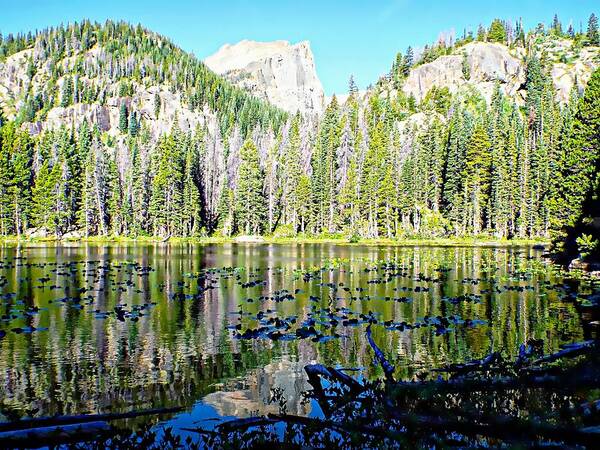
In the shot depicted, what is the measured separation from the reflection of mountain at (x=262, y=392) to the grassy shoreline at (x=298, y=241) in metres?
73.8

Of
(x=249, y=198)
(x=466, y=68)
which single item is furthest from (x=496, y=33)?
(x=249, y=198)

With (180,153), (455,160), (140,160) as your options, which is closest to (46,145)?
(140,160)

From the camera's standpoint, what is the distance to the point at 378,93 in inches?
6560

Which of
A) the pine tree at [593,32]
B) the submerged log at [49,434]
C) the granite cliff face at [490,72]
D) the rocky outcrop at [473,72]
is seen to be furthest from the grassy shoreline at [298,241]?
the pine tree at [593,32]

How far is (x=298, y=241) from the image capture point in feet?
322

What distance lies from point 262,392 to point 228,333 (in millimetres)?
6401

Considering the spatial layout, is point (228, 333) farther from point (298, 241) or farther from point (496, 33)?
point (496, 33)

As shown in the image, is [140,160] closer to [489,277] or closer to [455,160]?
[455,160]

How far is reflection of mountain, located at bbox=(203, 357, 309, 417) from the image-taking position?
34.6 feet

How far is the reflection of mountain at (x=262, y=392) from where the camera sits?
34.6 ft

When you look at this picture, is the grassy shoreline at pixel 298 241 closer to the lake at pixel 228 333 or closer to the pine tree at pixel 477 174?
the pine tree at pixel 477 174

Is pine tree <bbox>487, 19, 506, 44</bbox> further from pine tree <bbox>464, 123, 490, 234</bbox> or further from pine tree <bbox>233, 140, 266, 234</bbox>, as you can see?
pine tree <bbox>233, 140, 266, 234</bbox>

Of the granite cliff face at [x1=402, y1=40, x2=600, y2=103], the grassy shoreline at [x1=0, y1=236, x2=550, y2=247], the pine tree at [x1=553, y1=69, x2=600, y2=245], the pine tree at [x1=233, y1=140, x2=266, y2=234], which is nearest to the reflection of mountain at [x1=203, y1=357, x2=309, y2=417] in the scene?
the pine tree at [x1=553, y1=69, x2=600, y2=245]

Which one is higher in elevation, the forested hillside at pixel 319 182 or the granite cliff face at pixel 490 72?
the granite cliff face at pixel 490 72
